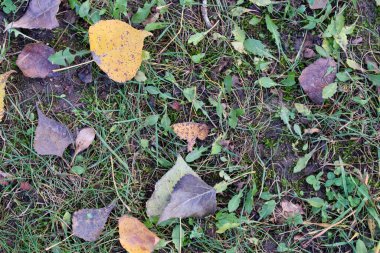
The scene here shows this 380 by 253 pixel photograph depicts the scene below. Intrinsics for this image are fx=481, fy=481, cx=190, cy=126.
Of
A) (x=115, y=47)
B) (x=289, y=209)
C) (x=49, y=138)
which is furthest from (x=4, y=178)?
(x=289, y=209)

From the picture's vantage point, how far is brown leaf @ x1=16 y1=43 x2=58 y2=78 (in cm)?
244

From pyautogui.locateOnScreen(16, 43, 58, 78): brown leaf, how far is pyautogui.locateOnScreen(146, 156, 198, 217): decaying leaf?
807 millimetres

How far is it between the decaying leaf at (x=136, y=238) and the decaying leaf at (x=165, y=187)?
0.09m

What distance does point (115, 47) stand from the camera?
7.74ft

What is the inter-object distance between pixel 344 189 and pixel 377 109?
438 mm

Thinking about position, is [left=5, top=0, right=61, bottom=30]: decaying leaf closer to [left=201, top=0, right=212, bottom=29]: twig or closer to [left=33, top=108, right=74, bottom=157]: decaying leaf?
[left=33, top=108, right=74, bottom=157]: decaying leaf

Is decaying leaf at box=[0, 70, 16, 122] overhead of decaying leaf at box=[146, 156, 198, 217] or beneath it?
overhead

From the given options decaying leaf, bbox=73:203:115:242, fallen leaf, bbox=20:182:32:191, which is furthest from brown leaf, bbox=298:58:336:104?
fallen leaf, bbox=20:182:32:191

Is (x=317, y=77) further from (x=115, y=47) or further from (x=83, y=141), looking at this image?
(x=83, y=141)

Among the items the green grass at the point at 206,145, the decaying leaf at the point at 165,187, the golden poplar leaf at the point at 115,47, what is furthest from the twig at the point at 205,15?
the decaying leaf at the point at 165,187

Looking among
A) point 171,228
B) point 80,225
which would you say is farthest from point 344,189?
point 80,225

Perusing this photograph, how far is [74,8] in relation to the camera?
247cm

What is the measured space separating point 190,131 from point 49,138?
2.32 feet

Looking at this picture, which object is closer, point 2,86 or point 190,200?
point 190,200
